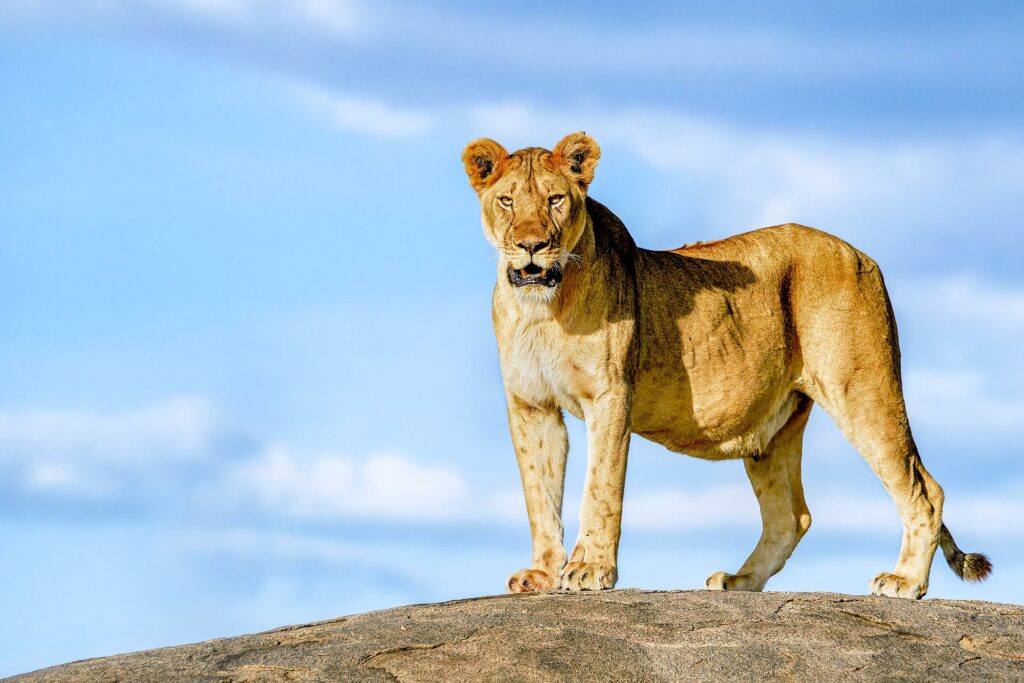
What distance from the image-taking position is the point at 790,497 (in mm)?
11234

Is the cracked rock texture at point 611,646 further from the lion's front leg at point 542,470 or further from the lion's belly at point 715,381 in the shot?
the lion's belly at point 715,381

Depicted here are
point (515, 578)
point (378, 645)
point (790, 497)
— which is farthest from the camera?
point (790, 497)

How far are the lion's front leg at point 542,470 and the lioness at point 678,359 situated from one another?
10 mm

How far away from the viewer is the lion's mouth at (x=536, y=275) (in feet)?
30.3

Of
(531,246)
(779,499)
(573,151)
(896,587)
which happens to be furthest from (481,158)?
(896,587)

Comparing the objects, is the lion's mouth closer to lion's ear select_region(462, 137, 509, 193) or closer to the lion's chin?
the lion's chin

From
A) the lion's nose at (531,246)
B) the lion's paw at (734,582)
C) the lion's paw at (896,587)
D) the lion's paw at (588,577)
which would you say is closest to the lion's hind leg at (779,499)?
the lion's paw at (734,582)

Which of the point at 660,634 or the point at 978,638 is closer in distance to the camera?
the point at 660,634

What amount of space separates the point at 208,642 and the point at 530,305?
3.08m

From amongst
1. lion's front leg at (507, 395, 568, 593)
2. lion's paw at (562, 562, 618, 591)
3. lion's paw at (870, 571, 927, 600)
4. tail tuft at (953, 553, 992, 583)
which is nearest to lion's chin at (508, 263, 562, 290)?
lion's front leg at (507, 395, 568, 593)

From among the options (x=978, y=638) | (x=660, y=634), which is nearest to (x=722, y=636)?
(x=660, y=634)

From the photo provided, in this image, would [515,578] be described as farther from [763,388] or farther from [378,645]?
[763,388]

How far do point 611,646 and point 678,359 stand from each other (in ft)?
9.25

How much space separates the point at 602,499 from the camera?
9.36 meters
